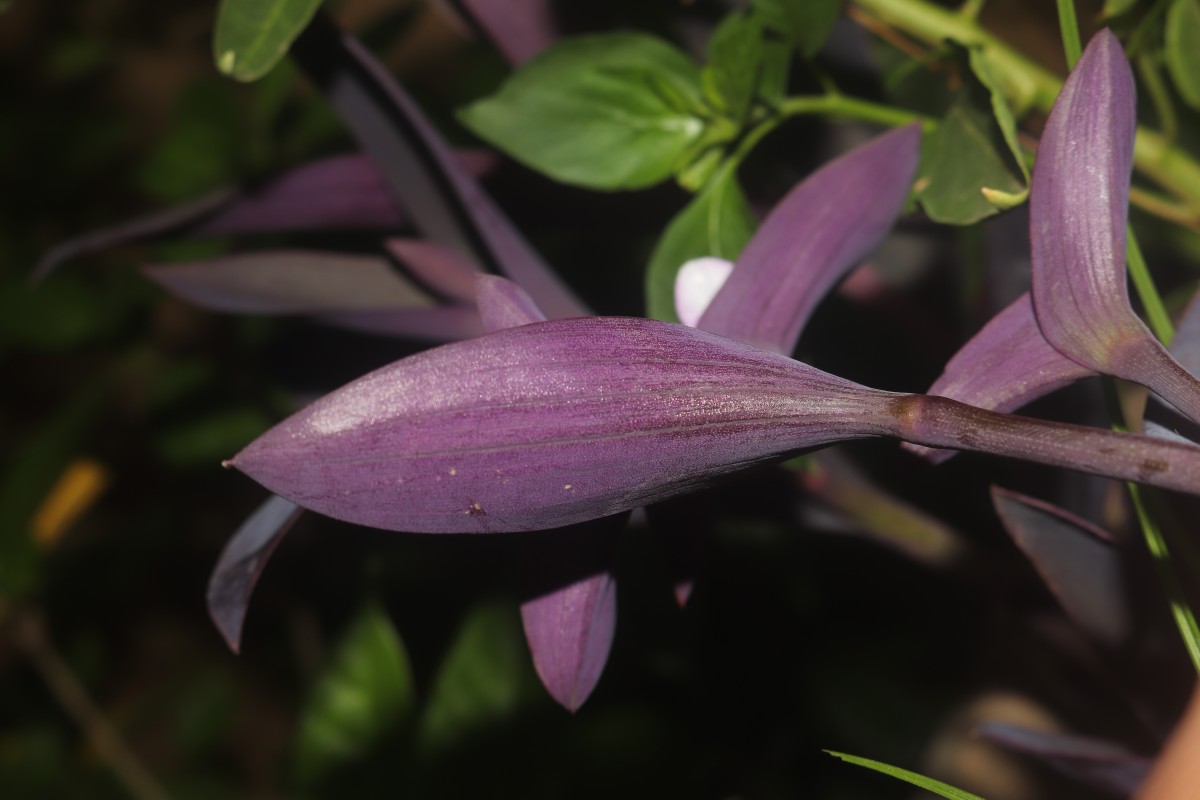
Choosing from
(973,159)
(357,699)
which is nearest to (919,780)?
(973,159)

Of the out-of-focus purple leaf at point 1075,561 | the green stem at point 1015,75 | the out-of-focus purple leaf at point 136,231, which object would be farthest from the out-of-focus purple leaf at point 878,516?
the out-of-focus purple leaf at point 136,231

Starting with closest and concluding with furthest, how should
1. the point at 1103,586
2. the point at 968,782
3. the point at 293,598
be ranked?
the point at 1103,586 → the point at 968,782 → the point at 293,598

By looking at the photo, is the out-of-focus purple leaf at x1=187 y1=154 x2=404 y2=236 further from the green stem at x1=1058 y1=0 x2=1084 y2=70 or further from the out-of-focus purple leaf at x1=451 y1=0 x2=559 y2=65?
the green stem at x1=1058 y1=0 x2=1084 y2=70

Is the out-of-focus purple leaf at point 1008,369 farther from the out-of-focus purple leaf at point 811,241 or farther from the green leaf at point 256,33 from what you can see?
the green leaf at point 256,33

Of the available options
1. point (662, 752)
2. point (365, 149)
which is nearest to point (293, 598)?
point (662, 752)

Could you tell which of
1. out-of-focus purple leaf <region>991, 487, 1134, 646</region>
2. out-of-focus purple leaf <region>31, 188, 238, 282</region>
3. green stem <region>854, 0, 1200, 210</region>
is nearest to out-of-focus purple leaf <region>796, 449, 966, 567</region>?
out-of-focus purple leaf <region>991, 487, 1134, 646</region>

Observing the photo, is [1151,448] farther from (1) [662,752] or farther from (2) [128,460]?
(2) [128,460]

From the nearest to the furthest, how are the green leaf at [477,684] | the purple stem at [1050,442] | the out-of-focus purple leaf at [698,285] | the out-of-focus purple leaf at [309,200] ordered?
the purple stem at [1050,442]
the out-of-focus purple leaf at [698,285]
the out-of-focus purple leaf at [309,200]
the green leaf at [477,684]
